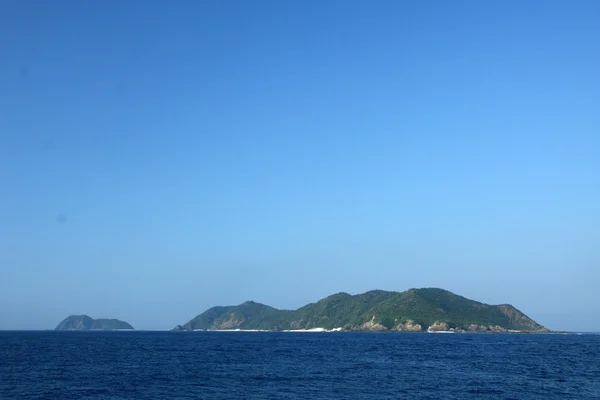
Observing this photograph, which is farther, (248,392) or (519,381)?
(519,381)

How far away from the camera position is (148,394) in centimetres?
5966

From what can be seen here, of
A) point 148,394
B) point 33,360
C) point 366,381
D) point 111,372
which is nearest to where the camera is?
point 148,394

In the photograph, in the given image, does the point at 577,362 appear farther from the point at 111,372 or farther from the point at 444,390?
the point at 111,372

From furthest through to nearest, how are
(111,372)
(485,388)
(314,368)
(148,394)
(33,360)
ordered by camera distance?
(33,360) < (314,368) < (111,372) < (485,388) < (148,394)

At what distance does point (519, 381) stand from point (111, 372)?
203 feet

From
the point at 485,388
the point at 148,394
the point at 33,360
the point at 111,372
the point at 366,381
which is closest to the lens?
the point at 148,394

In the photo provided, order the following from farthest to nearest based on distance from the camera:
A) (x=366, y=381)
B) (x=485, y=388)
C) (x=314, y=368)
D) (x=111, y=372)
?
(x=314, y=368) → (x=111, y=372) → (x=366, y=381) → (x=485, y=388)

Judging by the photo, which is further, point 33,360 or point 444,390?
point 33,360

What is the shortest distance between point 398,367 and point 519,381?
74.3ft

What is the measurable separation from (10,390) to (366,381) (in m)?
45.0

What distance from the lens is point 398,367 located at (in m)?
90.2

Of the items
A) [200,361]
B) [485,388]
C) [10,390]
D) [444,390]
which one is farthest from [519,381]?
[10,390]

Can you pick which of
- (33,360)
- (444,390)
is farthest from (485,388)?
(33,360)

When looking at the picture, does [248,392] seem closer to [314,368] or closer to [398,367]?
[314,368]
